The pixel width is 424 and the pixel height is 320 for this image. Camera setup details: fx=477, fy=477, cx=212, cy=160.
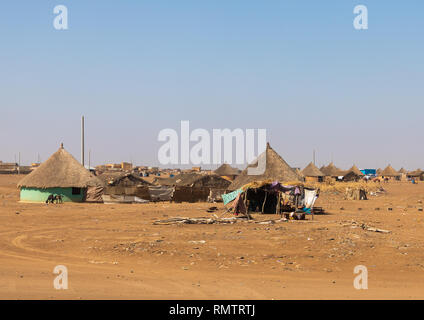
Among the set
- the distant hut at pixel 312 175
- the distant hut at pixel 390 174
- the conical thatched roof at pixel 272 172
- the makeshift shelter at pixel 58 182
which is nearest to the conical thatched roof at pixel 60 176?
the makeshift shelter at pixel 58 182

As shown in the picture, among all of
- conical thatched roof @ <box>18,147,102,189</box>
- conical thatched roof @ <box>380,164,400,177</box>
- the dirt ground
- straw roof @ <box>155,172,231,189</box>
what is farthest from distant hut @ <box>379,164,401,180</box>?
the dirt ground

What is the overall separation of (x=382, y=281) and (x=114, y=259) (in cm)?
719

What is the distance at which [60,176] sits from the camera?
36594 mm

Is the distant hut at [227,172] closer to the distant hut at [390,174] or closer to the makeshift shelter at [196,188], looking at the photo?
the makeshift shelter at [196,188]

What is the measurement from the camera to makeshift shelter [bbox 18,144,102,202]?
36.1 m

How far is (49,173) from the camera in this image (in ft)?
121

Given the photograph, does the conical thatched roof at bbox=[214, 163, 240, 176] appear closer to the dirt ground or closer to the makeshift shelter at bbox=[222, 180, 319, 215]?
the makeshift shelter at bbox=[222, 180, 319, 215]

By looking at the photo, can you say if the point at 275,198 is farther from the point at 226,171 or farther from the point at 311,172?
the point at 311,172

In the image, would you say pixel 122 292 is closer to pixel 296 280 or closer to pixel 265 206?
pixel 296 280

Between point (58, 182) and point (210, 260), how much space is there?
25.5 metres

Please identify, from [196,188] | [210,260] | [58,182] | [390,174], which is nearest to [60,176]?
[58,182]

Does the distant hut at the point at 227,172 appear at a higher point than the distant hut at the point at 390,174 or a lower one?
higher

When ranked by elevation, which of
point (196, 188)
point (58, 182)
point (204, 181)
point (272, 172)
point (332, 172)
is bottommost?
point (332, 172)

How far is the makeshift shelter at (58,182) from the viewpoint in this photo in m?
36.1
